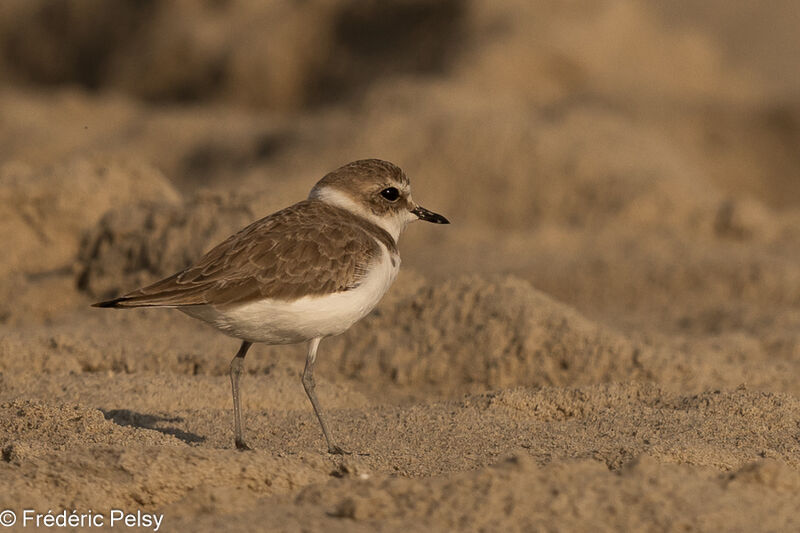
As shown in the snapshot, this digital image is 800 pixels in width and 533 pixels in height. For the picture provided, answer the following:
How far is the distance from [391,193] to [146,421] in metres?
1.50

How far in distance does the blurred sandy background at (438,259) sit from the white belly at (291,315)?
0.47 meters

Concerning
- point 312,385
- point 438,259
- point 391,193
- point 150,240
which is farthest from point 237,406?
point 438,259

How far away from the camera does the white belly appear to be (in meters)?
4.17

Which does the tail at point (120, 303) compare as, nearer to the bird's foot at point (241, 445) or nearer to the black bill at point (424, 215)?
the bird's foot at point (241, 445)

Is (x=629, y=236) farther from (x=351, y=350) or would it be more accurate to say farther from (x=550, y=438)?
(x=550, y=438)

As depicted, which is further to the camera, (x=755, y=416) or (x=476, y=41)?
(x=476, y=41)

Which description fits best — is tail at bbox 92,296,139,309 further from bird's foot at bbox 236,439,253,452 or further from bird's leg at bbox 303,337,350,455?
bird's leg at bbox 303,337,350,455

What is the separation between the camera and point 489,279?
6438 mm

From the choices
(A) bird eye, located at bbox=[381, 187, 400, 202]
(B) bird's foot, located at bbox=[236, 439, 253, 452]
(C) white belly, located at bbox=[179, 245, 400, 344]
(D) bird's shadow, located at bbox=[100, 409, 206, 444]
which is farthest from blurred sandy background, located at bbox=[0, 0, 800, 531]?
(A) bird eye, located at bbox=[381, 187, 400, 202]

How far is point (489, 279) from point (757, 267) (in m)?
2.82

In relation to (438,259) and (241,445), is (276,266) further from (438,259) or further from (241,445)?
(438,259)

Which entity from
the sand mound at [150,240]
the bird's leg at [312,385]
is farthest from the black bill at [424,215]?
the sand mound at [150,240]

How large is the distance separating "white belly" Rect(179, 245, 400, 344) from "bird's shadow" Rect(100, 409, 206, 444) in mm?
498

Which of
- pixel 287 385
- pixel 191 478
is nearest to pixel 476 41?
pixel 287 385
